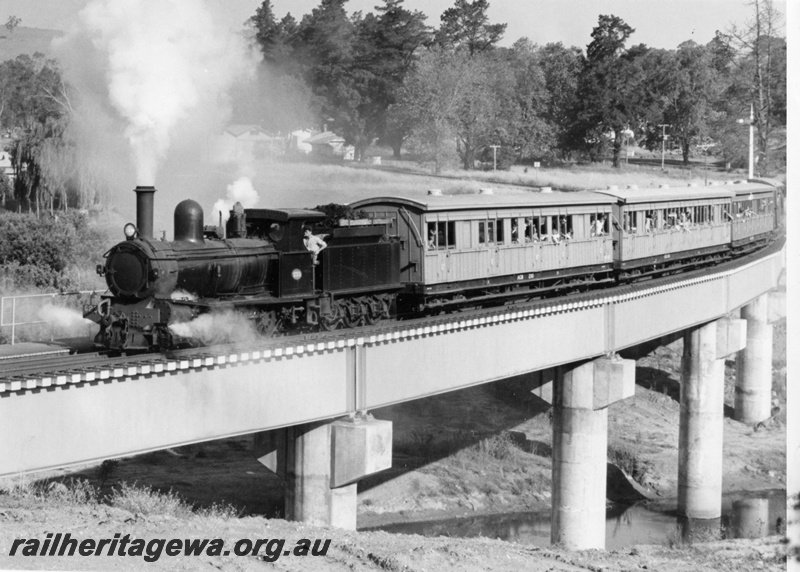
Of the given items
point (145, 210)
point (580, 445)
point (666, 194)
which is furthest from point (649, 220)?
point (145, 210)

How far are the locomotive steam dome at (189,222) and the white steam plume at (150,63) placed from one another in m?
7.49

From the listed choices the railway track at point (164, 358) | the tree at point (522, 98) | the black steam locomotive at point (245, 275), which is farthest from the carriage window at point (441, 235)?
the tree at point (522, 98)

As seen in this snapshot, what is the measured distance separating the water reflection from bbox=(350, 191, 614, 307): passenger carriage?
7.26 m

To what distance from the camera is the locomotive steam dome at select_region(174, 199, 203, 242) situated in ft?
72.2

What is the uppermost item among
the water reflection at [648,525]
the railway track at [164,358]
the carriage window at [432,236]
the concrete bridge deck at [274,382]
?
the carriage window at [432,236]

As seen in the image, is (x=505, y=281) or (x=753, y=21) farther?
(x=753, y=21)

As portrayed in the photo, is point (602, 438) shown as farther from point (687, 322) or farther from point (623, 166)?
point (623, 166)

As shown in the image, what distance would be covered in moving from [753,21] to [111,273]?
2281 cm

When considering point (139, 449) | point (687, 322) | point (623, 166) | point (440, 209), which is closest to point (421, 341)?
point (440, 209)

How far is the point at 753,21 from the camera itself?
34.5 meters

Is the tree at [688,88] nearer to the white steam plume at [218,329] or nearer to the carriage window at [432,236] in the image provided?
the carriage window at [432,236]

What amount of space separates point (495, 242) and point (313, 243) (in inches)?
302

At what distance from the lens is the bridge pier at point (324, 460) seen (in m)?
21.6

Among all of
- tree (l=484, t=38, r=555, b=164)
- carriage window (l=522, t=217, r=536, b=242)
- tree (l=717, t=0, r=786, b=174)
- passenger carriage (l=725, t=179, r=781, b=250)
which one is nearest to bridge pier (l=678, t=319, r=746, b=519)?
passenger carriage (l=725, t=179, r=781, b=250)
